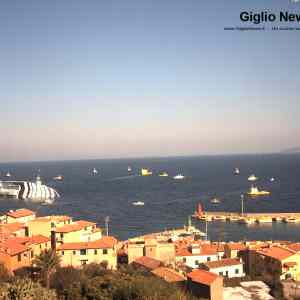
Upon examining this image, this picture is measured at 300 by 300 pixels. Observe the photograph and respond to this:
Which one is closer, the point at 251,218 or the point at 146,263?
the point at 146,263

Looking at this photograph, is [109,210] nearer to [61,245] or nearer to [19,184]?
[19,184]

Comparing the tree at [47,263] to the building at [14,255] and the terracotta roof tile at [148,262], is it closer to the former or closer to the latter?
the building at [14,255]

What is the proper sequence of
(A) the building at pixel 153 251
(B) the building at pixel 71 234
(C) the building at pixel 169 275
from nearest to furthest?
1. (C) the building at pixel 169 275
2. (A) the building at pixel 153 251
3. (B) the building at pixel 71 234

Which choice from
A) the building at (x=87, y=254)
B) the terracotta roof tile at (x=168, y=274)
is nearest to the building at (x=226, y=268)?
the terracotta roof tile at (x=168, y=274)

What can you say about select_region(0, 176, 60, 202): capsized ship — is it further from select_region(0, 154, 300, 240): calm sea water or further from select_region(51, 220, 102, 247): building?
select_region(51, 220, 102, 247): building

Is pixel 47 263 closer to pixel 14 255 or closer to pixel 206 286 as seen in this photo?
pixel 14 255

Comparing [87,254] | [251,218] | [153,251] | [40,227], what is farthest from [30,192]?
[87,254]
